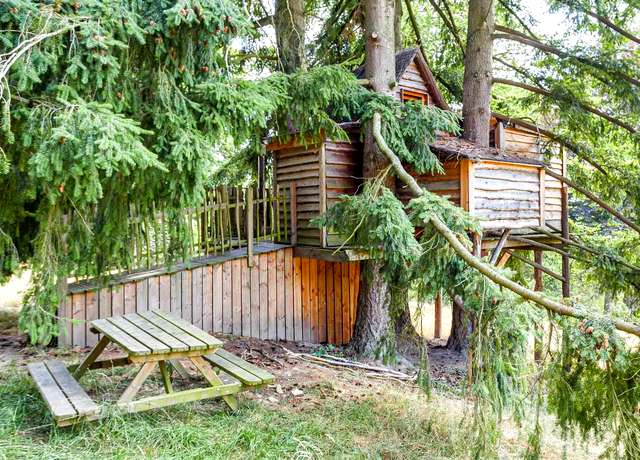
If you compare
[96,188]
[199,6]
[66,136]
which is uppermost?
[199,6]

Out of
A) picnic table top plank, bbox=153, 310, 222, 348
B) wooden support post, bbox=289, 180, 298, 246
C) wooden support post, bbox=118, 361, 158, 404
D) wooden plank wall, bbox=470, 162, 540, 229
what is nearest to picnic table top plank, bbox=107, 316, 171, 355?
wooden support post, bbox=118, 361, 158, 404

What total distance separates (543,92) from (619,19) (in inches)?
78.1

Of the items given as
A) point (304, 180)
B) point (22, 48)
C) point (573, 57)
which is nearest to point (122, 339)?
point (22, 48)

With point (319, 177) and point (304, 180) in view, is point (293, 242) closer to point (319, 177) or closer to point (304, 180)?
point (304, 180)

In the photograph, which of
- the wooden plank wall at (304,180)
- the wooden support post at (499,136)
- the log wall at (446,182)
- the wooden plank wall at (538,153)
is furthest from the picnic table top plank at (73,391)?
the wooden plank wall at (538,153)

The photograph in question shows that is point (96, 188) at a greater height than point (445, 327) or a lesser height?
greater

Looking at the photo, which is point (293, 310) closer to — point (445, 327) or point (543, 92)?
point (543, 92)

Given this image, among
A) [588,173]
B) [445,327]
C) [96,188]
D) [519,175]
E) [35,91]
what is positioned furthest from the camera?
[445,327]

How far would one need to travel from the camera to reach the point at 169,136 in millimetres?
4270

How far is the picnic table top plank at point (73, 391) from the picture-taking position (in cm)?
374

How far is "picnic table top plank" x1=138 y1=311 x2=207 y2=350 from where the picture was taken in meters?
4.22

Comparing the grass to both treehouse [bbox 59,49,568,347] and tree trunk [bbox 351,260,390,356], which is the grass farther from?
tree trunk [bbox 351,260,390,356]

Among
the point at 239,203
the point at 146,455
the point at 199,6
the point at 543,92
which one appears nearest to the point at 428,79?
the point at 543,92

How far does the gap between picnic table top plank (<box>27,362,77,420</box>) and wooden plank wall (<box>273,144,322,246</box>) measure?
17.7 feet
